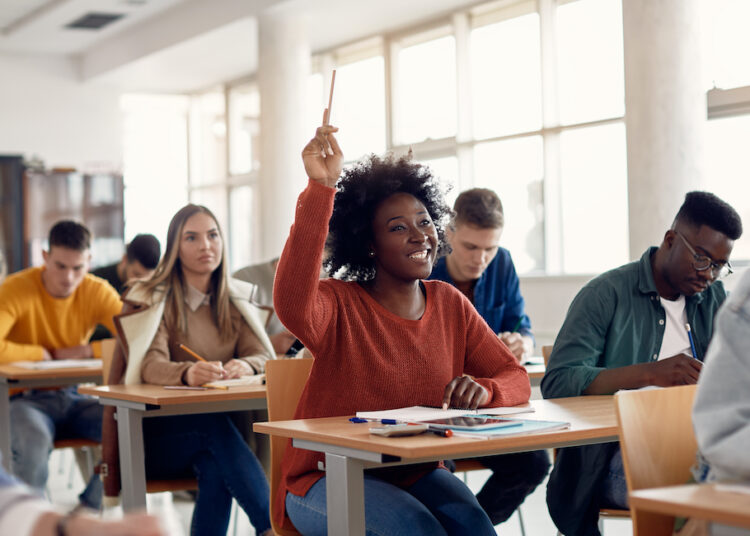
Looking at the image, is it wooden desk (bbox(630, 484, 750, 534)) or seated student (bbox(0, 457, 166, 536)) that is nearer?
seated student (bbox(0, 457, 166, 536))

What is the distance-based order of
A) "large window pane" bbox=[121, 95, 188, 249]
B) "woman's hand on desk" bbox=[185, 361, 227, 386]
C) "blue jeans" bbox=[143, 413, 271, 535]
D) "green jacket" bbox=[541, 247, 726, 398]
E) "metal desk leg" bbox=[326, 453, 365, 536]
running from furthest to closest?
"large window pane" bbox=[121, 95, 188, 249] → "woman's hand on desk" bbox=[185, 361, 227, 386] → "blue jeans" bbox=[143, 413, 271, 535] → "green jacket" bbox=[541, 247, 726, 398] → "metal desk leg" bbox=[326, 453, 365, 536]

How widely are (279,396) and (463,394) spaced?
54 cm

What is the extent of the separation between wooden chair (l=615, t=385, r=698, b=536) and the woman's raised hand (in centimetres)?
81

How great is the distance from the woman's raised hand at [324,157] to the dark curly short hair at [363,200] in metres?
0.25

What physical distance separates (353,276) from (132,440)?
98cm

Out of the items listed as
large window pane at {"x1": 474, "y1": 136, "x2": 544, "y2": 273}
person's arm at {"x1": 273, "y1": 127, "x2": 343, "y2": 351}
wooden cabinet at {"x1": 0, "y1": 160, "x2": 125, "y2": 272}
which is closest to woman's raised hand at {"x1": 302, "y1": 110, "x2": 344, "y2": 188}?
person's arm at {"x1": 273, "y1": 127, "x2": 343, "y2": 351}

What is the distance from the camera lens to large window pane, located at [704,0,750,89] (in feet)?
19.2

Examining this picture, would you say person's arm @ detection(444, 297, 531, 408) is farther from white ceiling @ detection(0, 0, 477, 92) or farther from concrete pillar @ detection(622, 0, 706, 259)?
white ceiling @ detection(0, 0, 477, 92)

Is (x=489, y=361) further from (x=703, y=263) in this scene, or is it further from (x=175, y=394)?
(x=175, y=394)

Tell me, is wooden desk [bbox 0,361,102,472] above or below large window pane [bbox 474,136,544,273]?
below

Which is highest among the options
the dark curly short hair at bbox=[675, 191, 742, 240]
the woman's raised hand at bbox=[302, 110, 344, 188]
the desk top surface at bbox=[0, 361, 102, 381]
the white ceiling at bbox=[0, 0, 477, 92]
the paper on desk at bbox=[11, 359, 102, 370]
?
the white ceiling at bbox=[0, 0, 477, 92]

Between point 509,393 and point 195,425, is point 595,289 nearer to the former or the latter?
point 509,393

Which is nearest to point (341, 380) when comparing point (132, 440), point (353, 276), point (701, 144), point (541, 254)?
point (353, 276)

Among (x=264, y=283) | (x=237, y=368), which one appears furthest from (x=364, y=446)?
(x=264, y=283)
